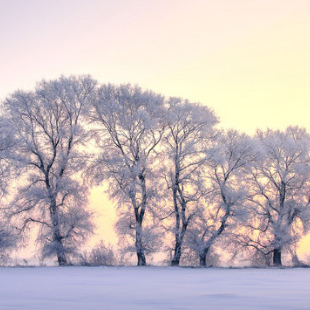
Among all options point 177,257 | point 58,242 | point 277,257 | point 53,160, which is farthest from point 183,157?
point 277,257

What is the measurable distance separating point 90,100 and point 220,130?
8731 millimetres

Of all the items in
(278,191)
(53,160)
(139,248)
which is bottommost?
(139,248)

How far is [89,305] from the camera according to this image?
25.3 ft

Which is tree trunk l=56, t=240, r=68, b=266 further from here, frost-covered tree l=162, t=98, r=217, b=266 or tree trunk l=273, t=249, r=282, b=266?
tree trunk l=273, t=249, r=282, b=266

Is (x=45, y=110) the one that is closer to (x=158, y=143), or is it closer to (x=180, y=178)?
(x=158, y=143)

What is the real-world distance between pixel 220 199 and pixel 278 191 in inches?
248

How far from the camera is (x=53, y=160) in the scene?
28859mm

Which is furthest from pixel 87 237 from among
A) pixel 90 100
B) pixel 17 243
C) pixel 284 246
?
pixel 284 246

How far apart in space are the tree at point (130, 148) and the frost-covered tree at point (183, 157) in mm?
901

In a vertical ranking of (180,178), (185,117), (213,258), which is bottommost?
(213,258)

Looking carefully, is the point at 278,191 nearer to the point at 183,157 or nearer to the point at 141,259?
the point at 183,157

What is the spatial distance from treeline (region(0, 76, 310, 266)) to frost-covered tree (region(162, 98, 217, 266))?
65mm

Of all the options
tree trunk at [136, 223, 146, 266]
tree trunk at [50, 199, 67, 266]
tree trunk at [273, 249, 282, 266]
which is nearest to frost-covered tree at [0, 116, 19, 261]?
tree trunk at [50, 199, 67, 266]

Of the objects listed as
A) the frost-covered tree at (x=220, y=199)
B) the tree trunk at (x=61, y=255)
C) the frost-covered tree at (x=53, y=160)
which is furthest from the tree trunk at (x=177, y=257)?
the tree trunk at (x=61, y=255)
